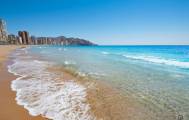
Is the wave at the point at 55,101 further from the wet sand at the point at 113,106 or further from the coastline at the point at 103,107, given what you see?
the wet sand at the point at 113,106

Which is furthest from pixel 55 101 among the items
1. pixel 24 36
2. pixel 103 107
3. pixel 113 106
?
pixel 24 36

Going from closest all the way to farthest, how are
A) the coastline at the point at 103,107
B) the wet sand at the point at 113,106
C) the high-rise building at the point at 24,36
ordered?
the coastline at the point at 103,107 → the wet sand at the point at 113,106 → the high-rise building at the point at 24,36

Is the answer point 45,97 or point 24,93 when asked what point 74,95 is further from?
point 24,93

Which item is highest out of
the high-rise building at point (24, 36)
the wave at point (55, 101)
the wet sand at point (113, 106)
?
the high-rise building at point (24, 36)

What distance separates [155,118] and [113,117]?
1475 mm

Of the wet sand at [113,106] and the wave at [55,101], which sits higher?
the wave at [55,101]

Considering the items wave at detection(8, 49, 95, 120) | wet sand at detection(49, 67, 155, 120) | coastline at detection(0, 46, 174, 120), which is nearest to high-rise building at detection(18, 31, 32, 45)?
wave at detection(8, 49, 95, 120)

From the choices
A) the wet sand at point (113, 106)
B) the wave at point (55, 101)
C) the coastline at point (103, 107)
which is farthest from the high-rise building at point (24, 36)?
the wet sand at point (113, 106)

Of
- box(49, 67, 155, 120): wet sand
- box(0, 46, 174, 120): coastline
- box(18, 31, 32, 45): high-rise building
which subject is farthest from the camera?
box(18, 31, 32, 45): high-rise building

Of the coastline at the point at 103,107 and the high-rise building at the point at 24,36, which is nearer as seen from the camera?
the coastline at the point at 103,107

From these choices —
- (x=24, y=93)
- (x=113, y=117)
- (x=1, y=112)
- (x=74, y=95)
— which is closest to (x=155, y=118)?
(x=113, y=117)

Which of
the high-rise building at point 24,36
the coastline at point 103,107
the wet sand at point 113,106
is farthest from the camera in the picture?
the high-rise building at point 24,36

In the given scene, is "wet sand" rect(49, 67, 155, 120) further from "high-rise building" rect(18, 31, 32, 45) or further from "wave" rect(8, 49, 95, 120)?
"high-rise building" rect(18, 31, 32, 45)

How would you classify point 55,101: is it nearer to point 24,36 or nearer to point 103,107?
point 103,107
